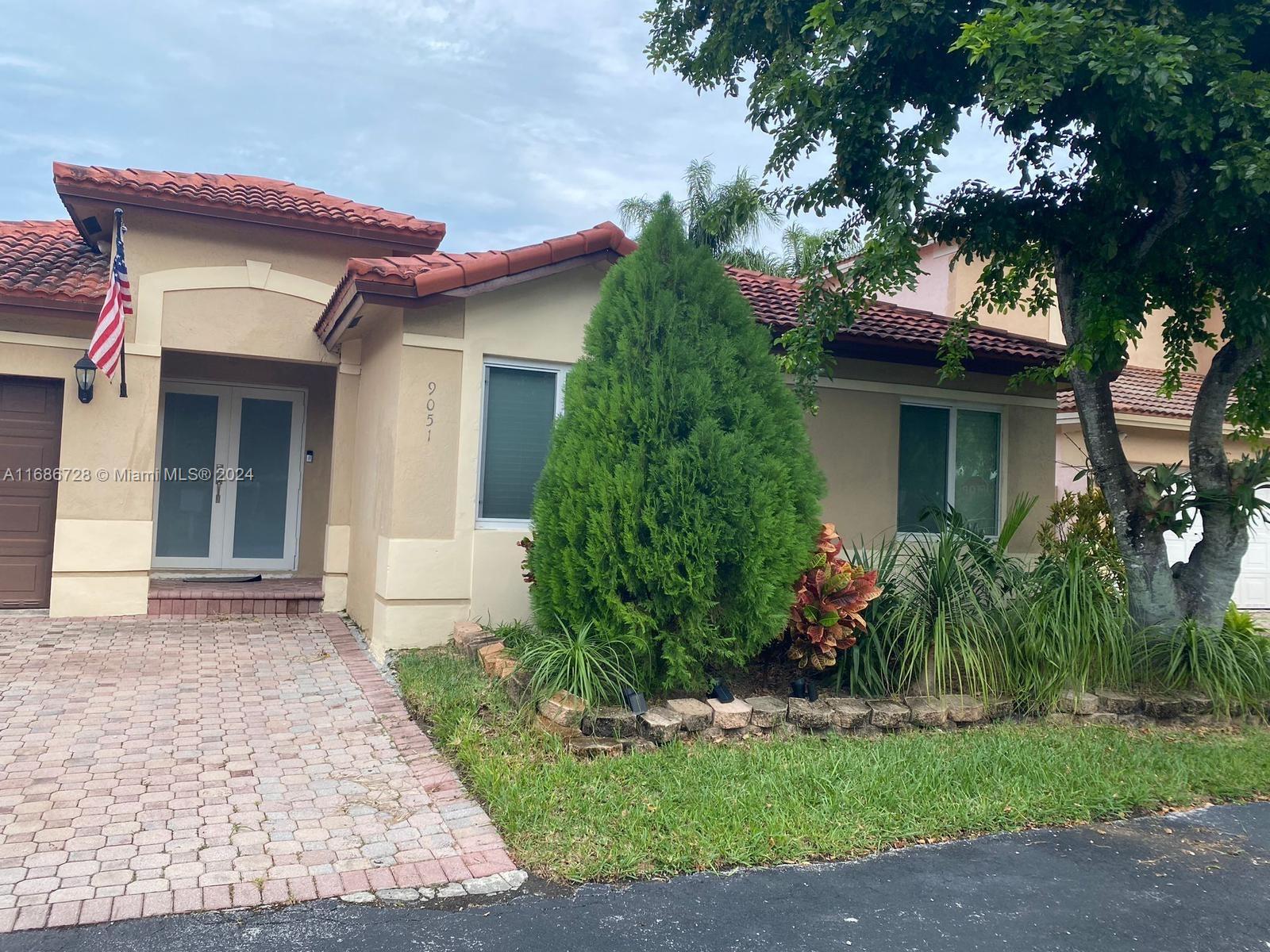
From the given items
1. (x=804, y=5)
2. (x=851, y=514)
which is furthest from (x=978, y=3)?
(x=851, y=514)

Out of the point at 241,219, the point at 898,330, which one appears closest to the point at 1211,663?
the point at 898,330

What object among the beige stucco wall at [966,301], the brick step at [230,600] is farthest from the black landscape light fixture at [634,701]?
the beige stucco wall at [966,301]

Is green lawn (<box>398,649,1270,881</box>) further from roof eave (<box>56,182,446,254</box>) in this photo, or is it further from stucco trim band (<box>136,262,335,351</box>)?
roof eave (<box>56,182,446,254</box>)

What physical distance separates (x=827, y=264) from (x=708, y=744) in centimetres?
431

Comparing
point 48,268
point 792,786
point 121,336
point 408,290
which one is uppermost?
point 48,268

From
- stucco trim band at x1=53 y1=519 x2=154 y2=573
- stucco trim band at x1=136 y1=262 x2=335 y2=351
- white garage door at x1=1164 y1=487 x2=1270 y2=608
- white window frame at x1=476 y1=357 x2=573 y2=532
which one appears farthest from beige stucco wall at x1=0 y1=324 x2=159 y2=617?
white garage door at x1=1164 y1=487 x2=1270 y2=608

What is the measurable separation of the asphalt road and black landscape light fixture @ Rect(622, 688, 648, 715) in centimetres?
167

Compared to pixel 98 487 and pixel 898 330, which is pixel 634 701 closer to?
pixel 898 330

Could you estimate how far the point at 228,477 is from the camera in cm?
1059

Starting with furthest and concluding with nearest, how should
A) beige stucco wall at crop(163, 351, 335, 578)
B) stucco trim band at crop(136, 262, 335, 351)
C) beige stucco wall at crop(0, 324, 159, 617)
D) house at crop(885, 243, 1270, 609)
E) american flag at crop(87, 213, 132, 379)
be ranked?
house at crop(885, 243, 1270, 609) < beige stucco wall at crop(163, 351, 335, 578) < stucco trim band at crop(136, 262, 335, 351) < beige stucco wall at crop(0, 324, 159, 617) < american flag at crop(87, 213, 132, 379)

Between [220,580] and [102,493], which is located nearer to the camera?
[102,493]

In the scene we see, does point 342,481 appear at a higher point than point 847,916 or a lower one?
higher

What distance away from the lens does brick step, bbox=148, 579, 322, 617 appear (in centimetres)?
891

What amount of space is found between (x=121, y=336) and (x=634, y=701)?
5.91 meters
